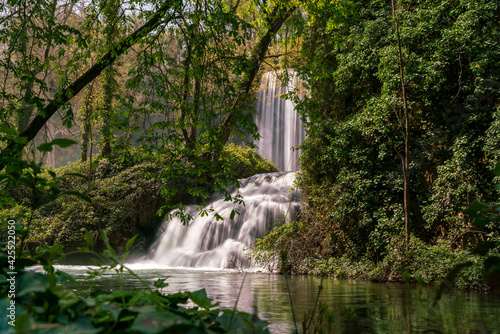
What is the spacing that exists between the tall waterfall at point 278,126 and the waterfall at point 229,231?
7.90 meters

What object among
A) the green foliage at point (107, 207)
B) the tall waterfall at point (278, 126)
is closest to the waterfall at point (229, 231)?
the green foliage at point (107, 207)

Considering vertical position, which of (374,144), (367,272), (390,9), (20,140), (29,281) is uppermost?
(390,9)

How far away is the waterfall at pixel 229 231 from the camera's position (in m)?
13.1

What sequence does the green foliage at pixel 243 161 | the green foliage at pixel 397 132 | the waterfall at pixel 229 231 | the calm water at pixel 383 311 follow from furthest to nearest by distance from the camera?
the green foliage at pixel 243 161
the waterfall at pixel 229 231
the green foliage at pixel 397 132
the calm water at pixel 383 311

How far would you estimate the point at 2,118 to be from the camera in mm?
5598

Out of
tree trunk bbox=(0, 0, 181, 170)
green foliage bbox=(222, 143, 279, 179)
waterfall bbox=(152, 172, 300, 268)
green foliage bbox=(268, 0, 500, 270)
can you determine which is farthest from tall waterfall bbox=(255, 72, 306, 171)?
tree trunk bbox=(0, 0, 181, 170)

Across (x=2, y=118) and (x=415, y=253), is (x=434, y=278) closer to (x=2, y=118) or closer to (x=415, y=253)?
(x=415, y=253)

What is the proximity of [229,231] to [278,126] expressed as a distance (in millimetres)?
11849

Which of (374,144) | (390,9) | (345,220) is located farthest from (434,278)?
(390,9)

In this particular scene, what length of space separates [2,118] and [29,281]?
530cm

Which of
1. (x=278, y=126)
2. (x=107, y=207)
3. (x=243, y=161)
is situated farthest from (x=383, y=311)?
(x=278, y=126)

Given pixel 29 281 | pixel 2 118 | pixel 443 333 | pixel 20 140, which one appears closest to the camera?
pixel 29 281

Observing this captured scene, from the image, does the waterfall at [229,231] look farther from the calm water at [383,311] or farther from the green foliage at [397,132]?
the calm water at [383,311]

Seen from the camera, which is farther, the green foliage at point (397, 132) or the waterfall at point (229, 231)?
the waterfall at point (229, 231)
